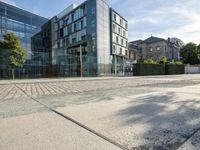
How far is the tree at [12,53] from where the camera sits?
19984 millimetres

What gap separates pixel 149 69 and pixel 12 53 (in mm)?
23899

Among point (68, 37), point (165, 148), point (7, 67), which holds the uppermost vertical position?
point (68, 37)

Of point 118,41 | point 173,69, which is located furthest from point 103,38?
point 173,69

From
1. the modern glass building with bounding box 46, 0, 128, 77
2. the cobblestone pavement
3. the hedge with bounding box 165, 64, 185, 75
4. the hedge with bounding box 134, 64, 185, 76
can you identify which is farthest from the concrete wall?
the cobblestone pavement

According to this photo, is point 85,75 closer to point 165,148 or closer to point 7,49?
point 7,49

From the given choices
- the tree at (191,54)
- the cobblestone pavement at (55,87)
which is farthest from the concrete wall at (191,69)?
the cobblestone pavement at (55,87)

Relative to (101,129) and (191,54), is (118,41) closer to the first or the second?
(191,54)

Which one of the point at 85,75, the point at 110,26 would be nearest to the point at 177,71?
the point at 110,26

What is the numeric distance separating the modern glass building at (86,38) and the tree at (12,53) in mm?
5921

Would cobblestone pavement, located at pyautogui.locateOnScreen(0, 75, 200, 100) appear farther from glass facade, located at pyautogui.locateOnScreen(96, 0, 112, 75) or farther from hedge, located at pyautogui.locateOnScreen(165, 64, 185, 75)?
hedge, located at pyautogui.locateOnScreen(165, 64, 185, 75)

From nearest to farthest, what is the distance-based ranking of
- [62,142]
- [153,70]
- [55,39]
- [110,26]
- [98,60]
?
[62,142], [98,60], [153,70], [110,26], [55,39]

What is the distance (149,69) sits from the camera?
106 ft

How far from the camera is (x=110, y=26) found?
36.8m

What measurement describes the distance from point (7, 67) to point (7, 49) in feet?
7.34
